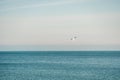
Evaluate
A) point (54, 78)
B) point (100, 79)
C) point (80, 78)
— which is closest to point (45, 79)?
point (54, 78)

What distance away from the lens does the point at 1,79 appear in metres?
46.9

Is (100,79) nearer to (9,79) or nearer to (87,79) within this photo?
(87,79)

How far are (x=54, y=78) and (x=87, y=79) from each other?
6438 mm

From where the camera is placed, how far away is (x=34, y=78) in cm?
4800

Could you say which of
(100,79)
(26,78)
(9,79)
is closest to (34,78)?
(26,78)

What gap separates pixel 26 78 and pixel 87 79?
11301mm

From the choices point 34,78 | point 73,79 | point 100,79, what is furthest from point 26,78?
point 100,79

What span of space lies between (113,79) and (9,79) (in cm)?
1917

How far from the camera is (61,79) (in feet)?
155

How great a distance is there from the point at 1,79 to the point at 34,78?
6.01 m

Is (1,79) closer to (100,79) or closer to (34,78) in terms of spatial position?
(34,78)

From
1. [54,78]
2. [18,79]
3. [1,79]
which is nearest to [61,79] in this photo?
[54,78]

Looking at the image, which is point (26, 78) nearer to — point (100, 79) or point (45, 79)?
point (45, 79)

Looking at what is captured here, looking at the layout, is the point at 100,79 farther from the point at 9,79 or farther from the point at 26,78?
the point at 9,79
